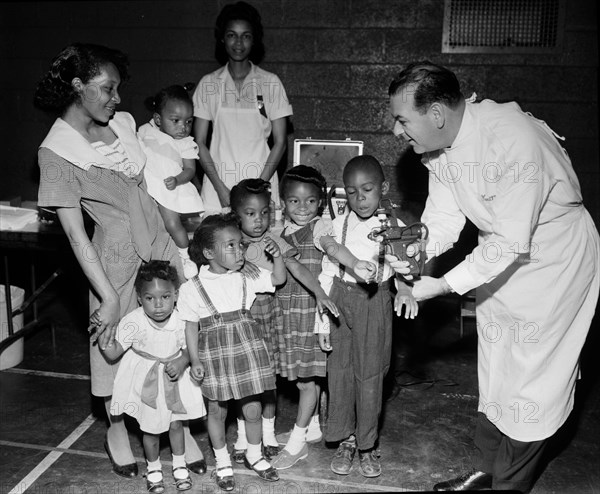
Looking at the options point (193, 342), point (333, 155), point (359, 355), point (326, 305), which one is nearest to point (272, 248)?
point (326, 305)

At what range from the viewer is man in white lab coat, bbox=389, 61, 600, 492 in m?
3.22

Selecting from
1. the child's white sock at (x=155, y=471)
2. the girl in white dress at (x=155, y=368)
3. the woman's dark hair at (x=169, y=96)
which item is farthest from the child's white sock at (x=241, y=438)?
the woman's dark hair at (x=169, y=96)

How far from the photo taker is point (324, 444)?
14.4 feet

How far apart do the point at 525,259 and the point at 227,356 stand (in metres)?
1.52

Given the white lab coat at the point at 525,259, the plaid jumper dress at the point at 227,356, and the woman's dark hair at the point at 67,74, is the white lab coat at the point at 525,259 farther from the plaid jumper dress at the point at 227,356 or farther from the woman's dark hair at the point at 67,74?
the woman's dark hair at the point at 67,74

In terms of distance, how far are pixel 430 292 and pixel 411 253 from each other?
199mm

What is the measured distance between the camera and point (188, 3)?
669cm

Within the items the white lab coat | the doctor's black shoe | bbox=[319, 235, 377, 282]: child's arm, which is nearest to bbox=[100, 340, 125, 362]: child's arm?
bbox=[319, 235, 377, 282]: child's arm

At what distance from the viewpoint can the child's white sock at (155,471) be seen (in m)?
3.89

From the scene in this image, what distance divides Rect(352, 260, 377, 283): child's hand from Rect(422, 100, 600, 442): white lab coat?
1.23 feet

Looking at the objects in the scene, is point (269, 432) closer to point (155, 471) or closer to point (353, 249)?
point (155, 471)

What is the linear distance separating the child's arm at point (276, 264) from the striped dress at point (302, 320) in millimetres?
145

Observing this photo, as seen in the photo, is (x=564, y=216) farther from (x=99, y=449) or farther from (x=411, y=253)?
(x=99, y=449)

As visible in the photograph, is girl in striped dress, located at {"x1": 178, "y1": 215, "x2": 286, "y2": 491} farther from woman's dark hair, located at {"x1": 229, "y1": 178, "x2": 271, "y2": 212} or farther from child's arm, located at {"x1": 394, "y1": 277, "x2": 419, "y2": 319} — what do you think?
child's arm, located at {"x1": 394, "y1": 277, "x2": 419, "y2": 319}
